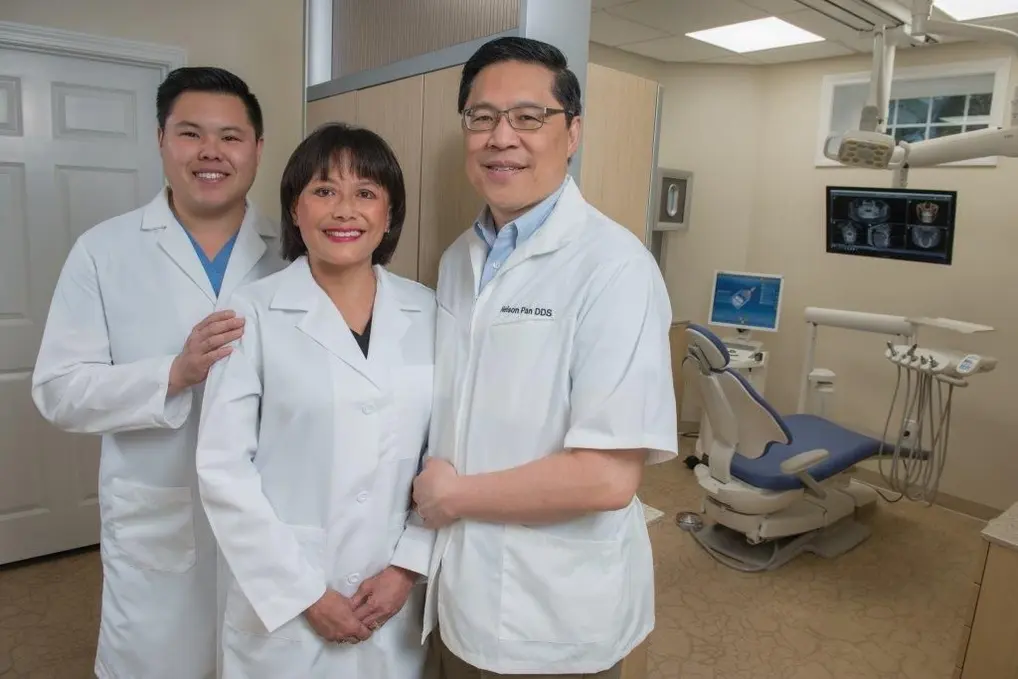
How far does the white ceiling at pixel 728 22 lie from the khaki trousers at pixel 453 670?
3.17 metres

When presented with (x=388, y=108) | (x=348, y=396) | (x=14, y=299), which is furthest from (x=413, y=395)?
(x=14, y=299)

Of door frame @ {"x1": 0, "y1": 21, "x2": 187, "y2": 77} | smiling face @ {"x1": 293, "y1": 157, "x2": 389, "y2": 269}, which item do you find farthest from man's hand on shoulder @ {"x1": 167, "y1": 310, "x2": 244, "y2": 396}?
door frame @ {"x1": 0, "y1": 21, "x2": 187, "y2": 77}

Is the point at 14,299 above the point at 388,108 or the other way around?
the other way around

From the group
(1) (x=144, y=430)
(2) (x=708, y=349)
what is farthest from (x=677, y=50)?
(1) (x=144, y=430)

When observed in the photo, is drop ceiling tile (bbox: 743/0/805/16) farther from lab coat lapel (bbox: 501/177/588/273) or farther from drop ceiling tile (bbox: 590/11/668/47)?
lab coat lapel (bbox: 501/177/588/273)

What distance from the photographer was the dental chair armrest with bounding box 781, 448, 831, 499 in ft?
9.87

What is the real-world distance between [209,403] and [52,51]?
7.54 ft

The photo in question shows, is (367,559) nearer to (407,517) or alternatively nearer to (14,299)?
(407,517)

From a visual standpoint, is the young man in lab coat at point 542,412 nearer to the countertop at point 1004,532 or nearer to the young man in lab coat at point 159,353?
the young man in lab coat at point 159,353

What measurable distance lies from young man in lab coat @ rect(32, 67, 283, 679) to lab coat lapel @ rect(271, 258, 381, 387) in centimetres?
29

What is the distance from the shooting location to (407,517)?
4.09ft

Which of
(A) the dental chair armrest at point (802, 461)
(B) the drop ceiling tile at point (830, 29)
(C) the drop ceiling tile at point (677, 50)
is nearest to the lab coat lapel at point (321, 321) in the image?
(A) the dental chair armrest at point (802, 461)

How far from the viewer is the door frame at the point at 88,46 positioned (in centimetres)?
252

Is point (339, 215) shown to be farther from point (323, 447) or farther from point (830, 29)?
point (830, 29)
